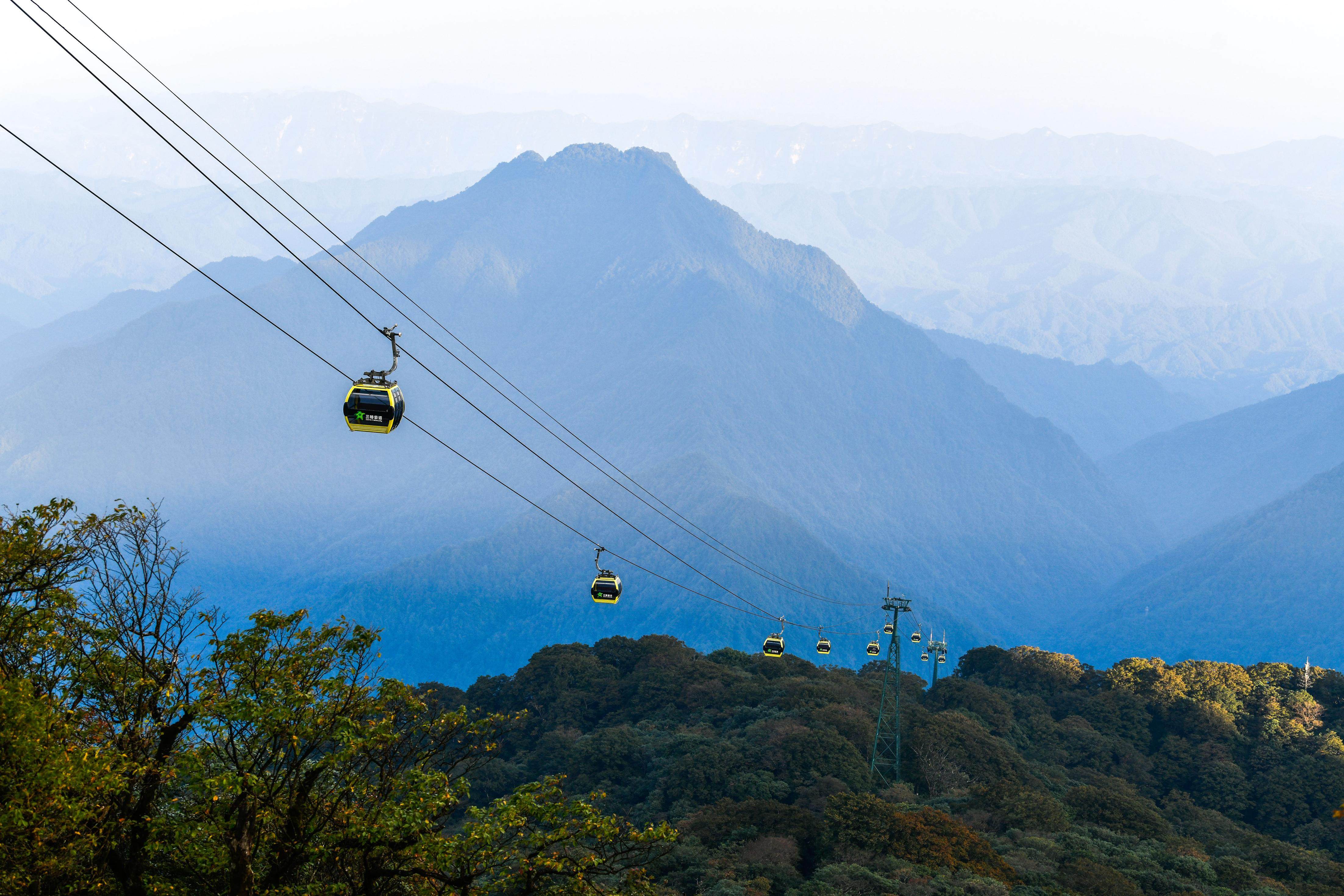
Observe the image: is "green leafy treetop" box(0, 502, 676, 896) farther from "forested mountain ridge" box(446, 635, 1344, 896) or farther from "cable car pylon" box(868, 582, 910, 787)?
"cable car pylon" box(868, 582, 910, 787)

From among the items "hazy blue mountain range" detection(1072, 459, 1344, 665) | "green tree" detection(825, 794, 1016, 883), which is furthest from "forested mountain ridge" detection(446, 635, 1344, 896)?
"hazy blue mountain range" detection(1072, 459, 1344, 665)

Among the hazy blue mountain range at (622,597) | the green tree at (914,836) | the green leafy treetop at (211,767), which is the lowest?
the green leafy treetop at (211,767)

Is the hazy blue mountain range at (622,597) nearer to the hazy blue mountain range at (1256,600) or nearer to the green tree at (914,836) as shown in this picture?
the hazy blue mountain range at (1256,600)

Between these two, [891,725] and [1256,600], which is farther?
[1256,600]

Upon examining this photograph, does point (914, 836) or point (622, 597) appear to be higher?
point (622, 597)

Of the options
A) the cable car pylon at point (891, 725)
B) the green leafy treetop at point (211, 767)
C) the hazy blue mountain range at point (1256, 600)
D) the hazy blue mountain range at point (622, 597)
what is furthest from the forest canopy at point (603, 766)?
the hazy blue mountain range at point (1256, 600)

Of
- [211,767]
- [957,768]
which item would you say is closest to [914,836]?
[957,768]

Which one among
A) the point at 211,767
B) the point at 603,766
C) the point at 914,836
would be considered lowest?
the point at 211,767

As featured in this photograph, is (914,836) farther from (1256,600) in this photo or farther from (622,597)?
(1256,600)
